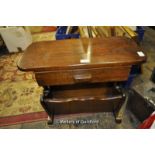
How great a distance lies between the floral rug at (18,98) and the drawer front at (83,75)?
667 millimetres

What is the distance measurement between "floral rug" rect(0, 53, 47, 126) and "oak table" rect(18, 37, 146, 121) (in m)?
0.44

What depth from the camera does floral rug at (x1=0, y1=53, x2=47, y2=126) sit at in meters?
1.42

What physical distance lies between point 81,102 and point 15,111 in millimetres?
853

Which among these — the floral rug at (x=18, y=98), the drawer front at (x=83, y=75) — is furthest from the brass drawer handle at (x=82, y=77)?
the floral rug at (x=18, y=98)

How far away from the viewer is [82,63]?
2.57ft

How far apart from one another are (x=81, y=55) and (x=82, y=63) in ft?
0.31

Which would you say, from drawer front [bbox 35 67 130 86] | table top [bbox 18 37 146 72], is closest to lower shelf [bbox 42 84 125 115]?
drawer front [bbox 35 67 130 86]

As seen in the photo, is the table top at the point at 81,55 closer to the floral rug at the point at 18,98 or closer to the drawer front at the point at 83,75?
the drawer front at the point at 83,75

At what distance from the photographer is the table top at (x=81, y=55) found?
785 mm

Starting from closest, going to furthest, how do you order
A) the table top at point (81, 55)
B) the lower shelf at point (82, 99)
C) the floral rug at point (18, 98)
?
the table top at point (81, 55) → the lower shelf at point (82, 99) → the floral rug at point (18, 98)

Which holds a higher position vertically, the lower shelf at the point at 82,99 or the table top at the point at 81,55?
the table top at the point at 81,55

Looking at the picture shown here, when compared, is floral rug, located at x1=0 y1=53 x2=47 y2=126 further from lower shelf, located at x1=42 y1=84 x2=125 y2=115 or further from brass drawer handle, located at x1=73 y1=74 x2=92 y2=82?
brass drawer handle, located at x1=73 y1=74 x2=92 y2=82

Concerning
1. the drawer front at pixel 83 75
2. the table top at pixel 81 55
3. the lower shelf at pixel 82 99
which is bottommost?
the lower shelf at pixel 82 99

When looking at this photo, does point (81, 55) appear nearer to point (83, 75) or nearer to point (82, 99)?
point (83, 75)
